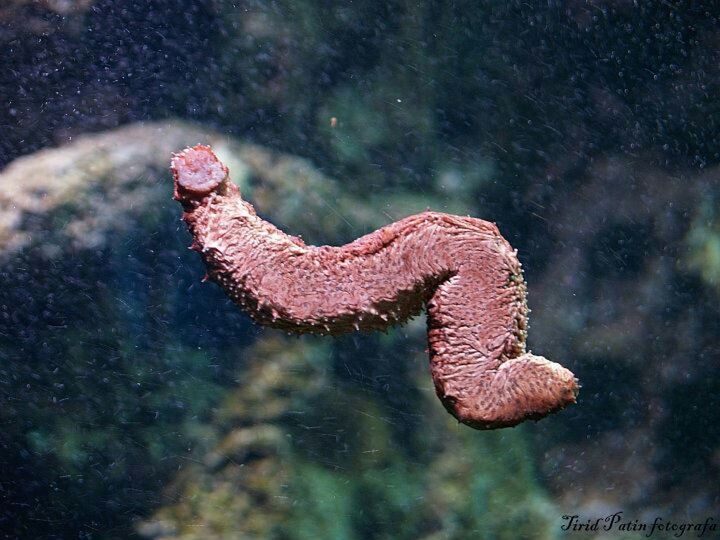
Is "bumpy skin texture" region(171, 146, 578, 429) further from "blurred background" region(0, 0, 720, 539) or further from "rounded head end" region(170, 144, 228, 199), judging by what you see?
"blurred background" region(0, 0, 720, 539)

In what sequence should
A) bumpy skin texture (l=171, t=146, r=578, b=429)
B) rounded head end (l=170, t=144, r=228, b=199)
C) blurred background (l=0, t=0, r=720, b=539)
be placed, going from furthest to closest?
blurred background (l=0, t=0, r=720, b=539)
rounded head end (l=170, t=144, r=228, b=199)
bumpy skin texture (l=171, t=146, r=578, b=429)

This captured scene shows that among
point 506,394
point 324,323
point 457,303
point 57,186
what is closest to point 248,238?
point 324,323

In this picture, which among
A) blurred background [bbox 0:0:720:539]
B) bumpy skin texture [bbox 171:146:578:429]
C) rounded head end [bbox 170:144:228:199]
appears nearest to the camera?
bumpy skin texture [bbox 171:146:578:429]

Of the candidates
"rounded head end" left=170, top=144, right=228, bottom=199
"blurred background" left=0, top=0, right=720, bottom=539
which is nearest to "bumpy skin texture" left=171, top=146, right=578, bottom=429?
"rounded head end" left=170, top=144, right=228, bottom=199

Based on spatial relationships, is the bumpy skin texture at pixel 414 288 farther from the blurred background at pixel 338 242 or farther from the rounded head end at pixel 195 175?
the blurred background at pixel 338 242

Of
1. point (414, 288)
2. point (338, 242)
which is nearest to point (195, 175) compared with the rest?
point (414, 288)

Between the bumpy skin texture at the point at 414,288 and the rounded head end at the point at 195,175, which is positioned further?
the rounded head end at the point at 195,175

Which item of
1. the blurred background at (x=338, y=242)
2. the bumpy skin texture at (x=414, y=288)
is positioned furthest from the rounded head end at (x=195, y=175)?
the blurred background at (x=338, y=242)

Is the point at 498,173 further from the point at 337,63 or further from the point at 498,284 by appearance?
the point at 498,284
